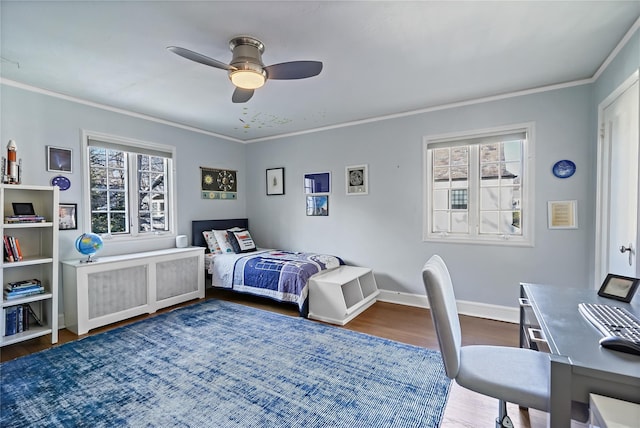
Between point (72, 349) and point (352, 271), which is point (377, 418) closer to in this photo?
point (352, 271)

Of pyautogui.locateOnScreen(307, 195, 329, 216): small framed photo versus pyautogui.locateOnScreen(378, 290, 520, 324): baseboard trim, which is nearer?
pyautogui.locateOnScreen(378, 290, 520, 324): baseboard trim

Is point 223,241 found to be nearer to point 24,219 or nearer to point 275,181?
point 275,181

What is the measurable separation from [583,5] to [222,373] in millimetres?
3332

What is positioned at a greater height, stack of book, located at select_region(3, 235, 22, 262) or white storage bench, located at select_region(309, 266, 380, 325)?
stack of book, located at select_region(3, 235, 22, 262)

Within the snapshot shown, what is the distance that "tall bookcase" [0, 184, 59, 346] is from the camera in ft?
8.54

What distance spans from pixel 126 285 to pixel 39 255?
81cm

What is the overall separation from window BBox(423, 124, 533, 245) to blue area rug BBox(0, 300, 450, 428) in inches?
61.9

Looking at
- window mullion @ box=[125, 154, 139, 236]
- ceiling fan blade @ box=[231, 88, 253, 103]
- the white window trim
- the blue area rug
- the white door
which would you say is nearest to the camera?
the blue area rug

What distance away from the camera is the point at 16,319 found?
2.59m

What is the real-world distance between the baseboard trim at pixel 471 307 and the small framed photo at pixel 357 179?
4.55 feet

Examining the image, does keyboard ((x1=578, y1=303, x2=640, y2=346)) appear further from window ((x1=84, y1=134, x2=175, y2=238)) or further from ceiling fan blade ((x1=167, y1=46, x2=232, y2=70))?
window ((x1=84, y1=134, x2=175, y2=238))

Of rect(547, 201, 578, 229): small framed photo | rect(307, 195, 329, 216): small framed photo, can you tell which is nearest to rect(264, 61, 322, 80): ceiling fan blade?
rect(307, 195, 329, 216): small framed photo

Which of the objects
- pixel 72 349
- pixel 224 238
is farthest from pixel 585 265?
pixel 72 349

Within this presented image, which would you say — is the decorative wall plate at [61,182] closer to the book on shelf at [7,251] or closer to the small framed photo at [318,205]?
the book on shelf at [7,251]
